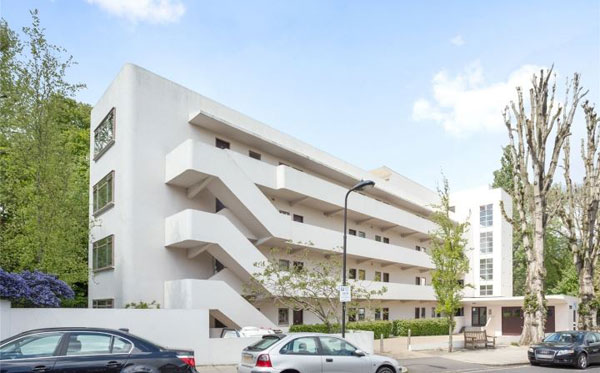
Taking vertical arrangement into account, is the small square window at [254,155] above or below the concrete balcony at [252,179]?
above

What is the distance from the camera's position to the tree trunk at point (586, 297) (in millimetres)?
30250

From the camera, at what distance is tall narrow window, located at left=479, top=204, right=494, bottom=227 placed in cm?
4709

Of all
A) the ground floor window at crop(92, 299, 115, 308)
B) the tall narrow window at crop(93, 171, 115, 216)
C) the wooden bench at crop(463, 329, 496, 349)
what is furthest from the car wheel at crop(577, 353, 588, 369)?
the tall narrow window at crop(93, 171, 115, 216)

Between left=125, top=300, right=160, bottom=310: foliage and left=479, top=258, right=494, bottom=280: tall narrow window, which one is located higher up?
left=125, top=300, right=160, bottom=310: foliage

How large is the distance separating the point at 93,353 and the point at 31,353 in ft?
3.29

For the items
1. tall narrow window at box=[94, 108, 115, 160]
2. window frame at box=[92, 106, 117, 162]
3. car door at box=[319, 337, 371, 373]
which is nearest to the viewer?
car door at box=[319, 337, 371, 373]

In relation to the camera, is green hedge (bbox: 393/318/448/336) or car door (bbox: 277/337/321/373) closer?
car door (bbox: 277/337/321/373)

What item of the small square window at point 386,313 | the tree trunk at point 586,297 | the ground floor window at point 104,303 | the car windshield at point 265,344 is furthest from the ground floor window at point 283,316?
Answer: the tree trunk at point 586,297

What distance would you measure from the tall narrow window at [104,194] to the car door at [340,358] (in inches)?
548

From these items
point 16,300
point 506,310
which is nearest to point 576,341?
point 16,300

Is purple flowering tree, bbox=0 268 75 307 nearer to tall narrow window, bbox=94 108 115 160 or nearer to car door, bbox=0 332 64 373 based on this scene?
car door, bbox=0 332 64 373

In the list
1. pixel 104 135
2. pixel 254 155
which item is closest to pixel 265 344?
pixel 104 135

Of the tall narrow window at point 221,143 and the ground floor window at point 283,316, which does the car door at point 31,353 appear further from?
the ground floor window at point 283,316

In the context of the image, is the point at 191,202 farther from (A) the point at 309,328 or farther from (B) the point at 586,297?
(B) the point at 586,297
